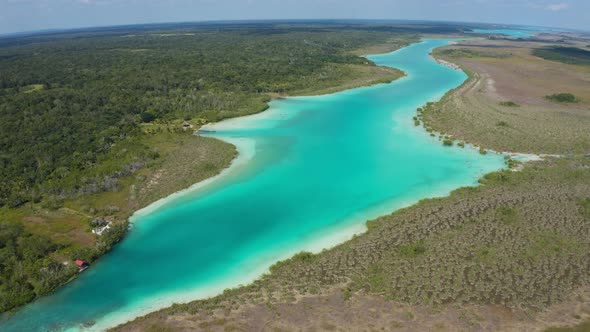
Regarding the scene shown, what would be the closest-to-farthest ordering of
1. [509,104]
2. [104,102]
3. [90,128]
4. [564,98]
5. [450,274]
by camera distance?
[450,274] < [90,128] < [104,102] < [509,104] < [564,98]

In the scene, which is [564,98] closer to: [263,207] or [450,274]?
[450,274]

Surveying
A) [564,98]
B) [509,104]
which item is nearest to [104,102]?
[509,104]

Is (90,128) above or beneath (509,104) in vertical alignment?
beneath

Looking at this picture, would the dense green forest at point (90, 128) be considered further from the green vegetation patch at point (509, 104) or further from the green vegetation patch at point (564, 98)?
the green vegetation patch at point (564, 98)

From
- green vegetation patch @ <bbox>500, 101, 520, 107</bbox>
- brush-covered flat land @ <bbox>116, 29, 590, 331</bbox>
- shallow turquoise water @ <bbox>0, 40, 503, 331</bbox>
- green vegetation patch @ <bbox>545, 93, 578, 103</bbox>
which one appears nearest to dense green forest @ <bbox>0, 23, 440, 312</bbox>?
shallow turquoise water @ <bbox>0, 40, 503, 331</bbox>

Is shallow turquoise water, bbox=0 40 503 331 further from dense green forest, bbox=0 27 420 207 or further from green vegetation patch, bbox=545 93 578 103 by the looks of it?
green vegetation patch, bbox=545 93 578 103
